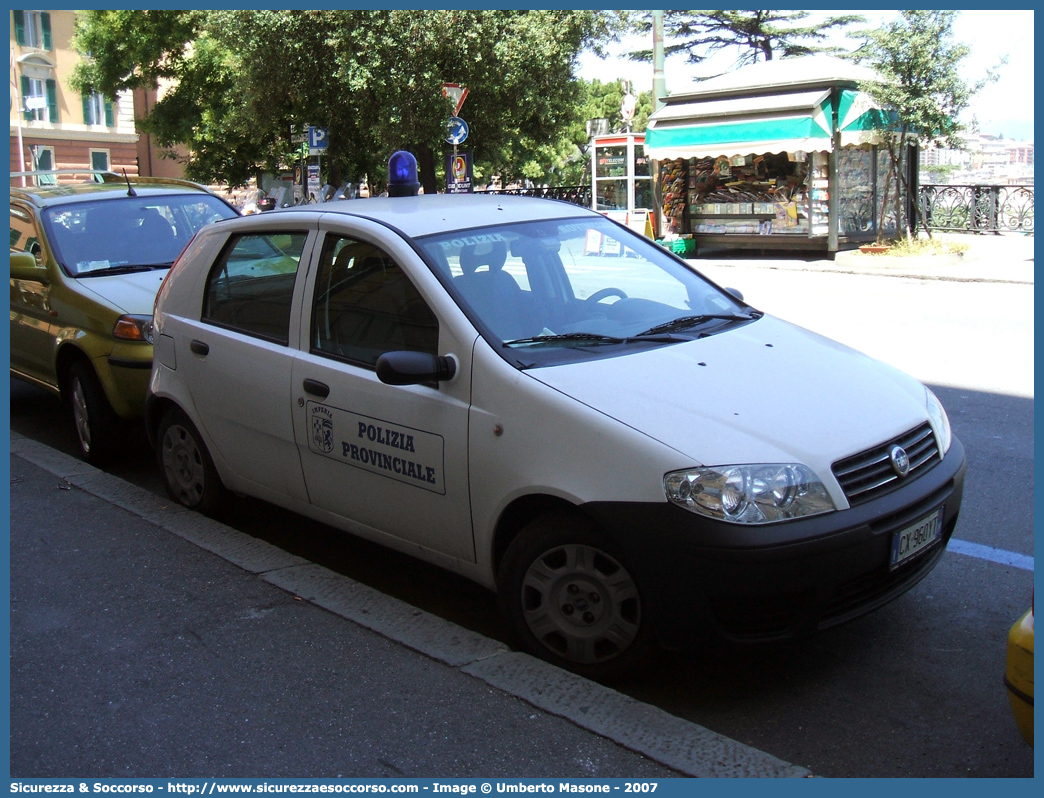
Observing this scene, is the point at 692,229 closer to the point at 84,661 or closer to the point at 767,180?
the point at 767,180

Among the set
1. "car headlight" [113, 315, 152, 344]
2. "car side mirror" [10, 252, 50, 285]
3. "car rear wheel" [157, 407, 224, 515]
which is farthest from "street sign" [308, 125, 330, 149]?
"car rear wheel" [157, 407, 224, 515]

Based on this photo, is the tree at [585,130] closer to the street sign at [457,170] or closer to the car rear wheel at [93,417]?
the street sign at [457,170]

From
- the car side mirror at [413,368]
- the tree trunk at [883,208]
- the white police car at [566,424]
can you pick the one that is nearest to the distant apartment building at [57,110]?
the tree trunk at [883,208]

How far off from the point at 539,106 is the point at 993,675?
24.8 meters

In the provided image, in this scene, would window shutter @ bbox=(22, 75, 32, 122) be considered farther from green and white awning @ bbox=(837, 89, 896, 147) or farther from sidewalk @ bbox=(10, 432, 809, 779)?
sidewalk @ bbox=(10, 432, 809, 779)

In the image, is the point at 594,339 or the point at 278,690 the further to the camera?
the point at 594,339

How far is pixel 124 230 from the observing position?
7477 mm

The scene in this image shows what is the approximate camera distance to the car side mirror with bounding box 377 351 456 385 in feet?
12.3

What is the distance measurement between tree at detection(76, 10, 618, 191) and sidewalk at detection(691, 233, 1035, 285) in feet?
24.4

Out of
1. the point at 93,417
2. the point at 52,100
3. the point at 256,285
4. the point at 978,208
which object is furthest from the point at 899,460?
the point at 52,100

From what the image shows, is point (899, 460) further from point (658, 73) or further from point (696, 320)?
point (658, 73)

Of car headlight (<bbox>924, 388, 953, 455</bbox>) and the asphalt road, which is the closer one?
the asphalt road

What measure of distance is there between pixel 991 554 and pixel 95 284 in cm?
539

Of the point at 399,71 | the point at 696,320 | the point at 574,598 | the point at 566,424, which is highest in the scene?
the point at 399,71
